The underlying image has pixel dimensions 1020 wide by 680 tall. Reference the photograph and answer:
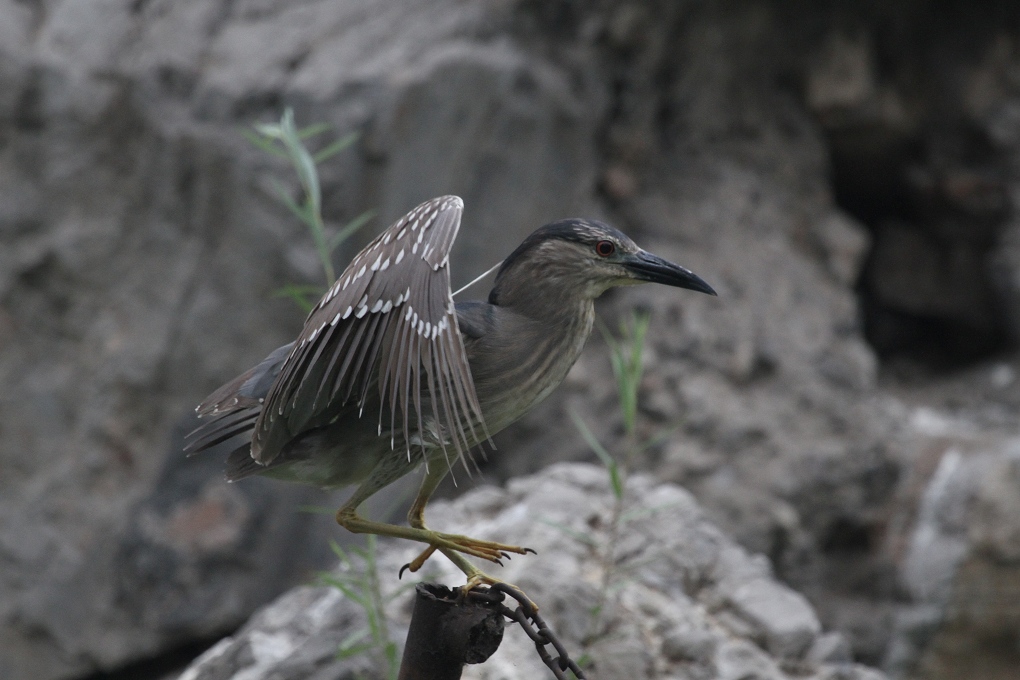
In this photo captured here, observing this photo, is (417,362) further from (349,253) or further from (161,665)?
(161,665)

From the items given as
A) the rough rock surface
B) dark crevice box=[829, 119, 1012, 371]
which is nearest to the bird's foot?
the rough rock surface

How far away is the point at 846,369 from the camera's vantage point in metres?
4.74

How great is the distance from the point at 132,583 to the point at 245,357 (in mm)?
909

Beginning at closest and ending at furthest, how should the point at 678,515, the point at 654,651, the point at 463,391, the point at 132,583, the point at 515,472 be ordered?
the point at 463,391
the point at 654,651
the point at 678,515
the point at 132,583
the point at 515,472

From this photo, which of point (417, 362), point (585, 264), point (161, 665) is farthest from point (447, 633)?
point (161, 665)

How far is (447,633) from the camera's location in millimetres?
1790

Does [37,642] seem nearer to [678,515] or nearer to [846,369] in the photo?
[678,515]

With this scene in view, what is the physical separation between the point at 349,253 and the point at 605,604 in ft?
6.13

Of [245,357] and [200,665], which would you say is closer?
[200,665]

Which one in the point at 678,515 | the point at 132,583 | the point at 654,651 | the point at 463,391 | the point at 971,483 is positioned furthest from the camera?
the point at 971,483

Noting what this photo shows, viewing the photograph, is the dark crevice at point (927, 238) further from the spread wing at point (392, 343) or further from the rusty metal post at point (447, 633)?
the rusty metal post at point (447, 633)

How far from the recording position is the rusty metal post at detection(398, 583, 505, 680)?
178 centimetres

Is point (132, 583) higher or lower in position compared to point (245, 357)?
lower

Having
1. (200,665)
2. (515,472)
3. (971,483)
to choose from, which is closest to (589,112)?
(515,472)
